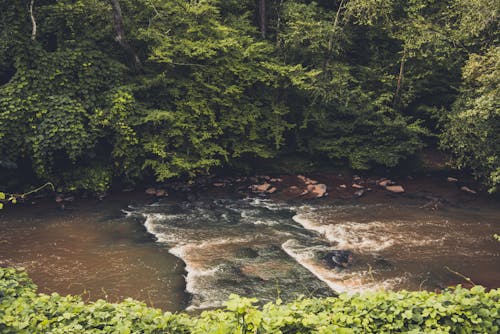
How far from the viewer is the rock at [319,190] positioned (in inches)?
570

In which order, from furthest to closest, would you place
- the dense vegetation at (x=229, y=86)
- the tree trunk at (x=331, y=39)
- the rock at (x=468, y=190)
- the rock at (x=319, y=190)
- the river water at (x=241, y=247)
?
the tree trunk at (x=331, y=39)
the rock at (x=319, y=190)
the rock at (x=468, y=190)
the dense vegetation at (x=229, y=86)
the river water at (x=241, y=247)

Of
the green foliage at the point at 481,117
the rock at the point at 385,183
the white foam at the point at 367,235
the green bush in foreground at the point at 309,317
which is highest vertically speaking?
the green foliage at the point at 481,117

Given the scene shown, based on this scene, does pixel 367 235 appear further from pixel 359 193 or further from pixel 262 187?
pixel 262 187

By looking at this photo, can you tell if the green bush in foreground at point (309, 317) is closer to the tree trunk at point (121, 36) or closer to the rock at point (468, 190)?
the rock at point (468, 190)

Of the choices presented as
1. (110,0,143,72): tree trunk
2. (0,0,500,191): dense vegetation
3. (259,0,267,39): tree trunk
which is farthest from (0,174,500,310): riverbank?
(259,0,267,39): tree trunk

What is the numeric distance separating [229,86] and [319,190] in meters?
4.87

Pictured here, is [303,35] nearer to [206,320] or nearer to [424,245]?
[424,245]

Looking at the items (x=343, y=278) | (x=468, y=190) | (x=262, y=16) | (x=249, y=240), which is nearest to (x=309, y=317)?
(x=343, y=278)

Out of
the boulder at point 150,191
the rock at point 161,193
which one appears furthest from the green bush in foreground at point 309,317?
the boulder at point 150,191

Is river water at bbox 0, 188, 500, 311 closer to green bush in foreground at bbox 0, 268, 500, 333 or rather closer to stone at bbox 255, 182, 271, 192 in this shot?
stone at bbox 255, 182, 271, 192

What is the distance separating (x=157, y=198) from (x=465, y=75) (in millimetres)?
10589

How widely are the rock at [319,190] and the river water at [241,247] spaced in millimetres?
798

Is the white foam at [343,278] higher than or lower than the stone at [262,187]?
lower

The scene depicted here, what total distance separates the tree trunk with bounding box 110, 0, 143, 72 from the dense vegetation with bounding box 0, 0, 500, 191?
1.4 inches
